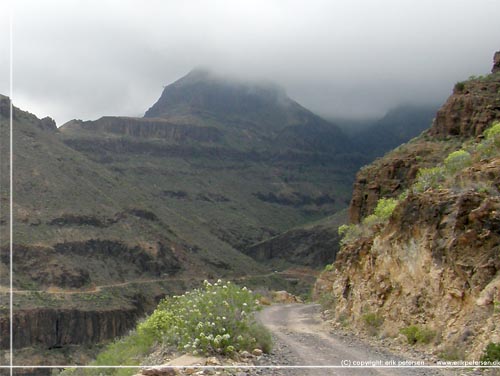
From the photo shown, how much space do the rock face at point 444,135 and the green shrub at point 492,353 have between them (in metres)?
18.8

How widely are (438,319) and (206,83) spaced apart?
180 metres

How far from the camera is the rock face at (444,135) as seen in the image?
2934 centimetres

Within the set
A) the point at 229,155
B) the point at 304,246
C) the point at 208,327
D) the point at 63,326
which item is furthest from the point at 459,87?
the point at 229,155

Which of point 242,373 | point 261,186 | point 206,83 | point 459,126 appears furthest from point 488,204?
point 206,83

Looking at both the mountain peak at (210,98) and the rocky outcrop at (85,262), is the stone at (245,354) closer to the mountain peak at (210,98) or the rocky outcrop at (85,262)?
the rocky outcrop at (85,262)

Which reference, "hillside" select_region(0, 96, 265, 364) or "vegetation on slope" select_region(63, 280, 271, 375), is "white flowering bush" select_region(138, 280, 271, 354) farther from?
"hillside" select_region(0, 96, 265, 364)

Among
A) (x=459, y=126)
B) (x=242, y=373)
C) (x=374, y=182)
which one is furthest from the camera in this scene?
(x=374, y=182)

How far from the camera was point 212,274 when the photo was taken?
8500 cm

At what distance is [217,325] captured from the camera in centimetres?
1191

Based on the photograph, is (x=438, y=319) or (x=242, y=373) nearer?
(x=242, y=373)

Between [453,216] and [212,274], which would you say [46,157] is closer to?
[212,274]

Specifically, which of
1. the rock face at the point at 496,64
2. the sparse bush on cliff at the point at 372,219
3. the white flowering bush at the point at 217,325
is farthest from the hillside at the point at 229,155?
the white flowering bush at the point at 217,325

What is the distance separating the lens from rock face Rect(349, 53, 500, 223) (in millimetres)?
29344

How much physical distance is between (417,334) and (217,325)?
4.90 meters
